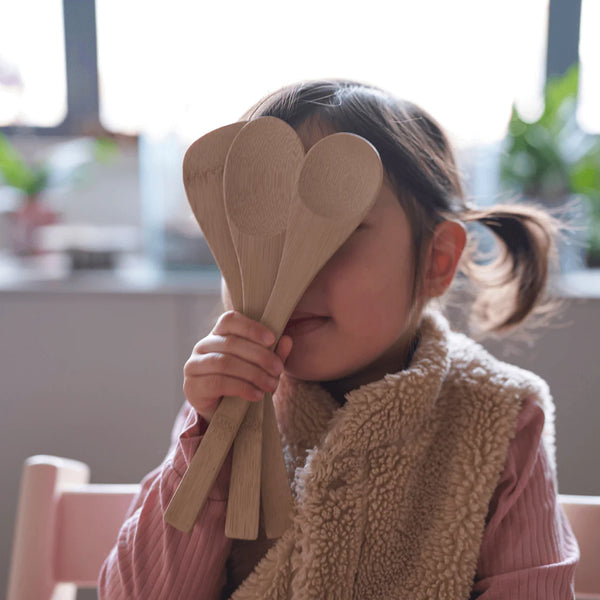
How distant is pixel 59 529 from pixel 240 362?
0.33 metres

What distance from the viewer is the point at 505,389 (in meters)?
0.56

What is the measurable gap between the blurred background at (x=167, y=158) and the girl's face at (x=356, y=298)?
0.45 m

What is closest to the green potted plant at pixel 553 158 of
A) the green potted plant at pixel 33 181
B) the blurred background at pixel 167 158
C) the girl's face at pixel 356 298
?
the blurred background at pixel 167 158

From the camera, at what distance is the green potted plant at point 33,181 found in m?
1.21

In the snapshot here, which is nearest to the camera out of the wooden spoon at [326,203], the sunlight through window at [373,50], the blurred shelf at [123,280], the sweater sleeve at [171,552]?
the wooden spoon at [326,203]

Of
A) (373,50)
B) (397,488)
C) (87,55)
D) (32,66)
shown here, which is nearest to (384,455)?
(397,488)

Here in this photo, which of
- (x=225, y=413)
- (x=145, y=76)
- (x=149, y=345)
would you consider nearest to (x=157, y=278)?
(x=149, y=345)

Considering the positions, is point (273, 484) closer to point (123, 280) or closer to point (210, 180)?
point (210, 180)

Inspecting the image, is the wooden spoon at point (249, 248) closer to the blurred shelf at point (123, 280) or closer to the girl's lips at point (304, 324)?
the girl's lips at point (304, 324)

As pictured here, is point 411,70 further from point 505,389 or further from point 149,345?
point 505,389

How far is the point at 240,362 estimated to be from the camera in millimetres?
419

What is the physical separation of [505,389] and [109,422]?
711 millimetres

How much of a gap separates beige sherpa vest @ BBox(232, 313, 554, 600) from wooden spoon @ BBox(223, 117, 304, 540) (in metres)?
0.10

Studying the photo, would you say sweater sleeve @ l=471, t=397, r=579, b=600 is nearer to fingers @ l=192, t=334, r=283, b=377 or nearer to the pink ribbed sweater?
the pink ribbed sweater
